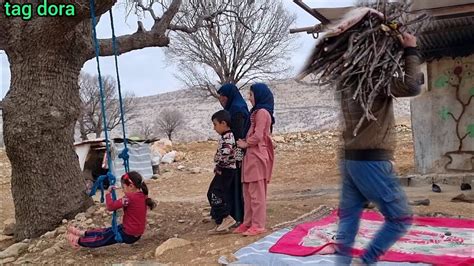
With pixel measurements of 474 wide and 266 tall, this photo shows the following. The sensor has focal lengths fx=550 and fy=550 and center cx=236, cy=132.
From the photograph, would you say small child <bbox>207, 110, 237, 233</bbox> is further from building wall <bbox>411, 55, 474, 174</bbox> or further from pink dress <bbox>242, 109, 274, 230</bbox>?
building wall <bbox>411, 55, 474, 174</bbox>

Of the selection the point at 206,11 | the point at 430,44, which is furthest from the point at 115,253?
the point at 206,11

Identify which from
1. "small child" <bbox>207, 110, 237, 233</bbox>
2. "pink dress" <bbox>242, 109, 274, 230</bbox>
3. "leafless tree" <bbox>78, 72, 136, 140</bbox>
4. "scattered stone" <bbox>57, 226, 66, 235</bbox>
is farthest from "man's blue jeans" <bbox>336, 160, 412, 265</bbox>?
"leafless tree" <bbox>78, 72, 136, 140</bbox>

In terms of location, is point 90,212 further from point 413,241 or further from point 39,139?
point 413,241

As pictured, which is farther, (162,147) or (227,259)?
(162,147)

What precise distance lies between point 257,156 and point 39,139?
8.44 ft

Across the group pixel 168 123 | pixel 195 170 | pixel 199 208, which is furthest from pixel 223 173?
pixel 168 123

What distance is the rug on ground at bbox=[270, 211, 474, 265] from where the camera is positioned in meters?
4.08

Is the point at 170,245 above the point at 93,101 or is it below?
below

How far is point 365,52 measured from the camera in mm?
3273

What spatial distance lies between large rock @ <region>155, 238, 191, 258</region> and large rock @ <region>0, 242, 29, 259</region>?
1.75 metres

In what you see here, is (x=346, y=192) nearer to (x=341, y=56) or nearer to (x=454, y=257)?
(x=341, y=56)

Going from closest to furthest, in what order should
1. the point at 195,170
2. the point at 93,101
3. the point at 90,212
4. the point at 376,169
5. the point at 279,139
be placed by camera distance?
the point at 376,169 < the point at 90,212 < the point at 195,170 < the point at 279,139 < the point at 93,101

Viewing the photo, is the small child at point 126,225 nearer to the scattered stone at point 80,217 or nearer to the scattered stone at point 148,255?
the scattered stone at point 148,255

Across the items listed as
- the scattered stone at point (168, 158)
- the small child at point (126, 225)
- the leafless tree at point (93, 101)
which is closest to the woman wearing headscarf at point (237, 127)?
the small child at point (126, 225)
